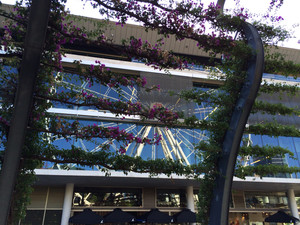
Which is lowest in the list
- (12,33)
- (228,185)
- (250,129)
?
(228,185)

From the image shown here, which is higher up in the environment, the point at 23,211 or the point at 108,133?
the point at 108,133

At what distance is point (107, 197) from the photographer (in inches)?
588

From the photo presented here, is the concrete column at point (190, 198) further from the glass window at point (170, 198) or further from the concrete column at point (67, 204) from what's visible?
the concrete column at point (67, 204)

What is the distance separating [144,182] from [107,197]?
8.32ft

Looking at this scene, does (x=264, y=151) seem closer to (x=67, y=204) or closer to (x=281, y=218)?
(x=281, y=218)

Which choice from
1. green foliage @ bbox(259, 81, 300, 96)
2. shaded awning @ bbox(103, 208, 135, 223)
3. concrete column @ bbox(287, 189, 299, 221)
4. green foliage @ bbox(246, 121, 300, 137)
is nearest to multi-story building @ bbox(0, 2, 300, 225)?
concrete column @ bbox(287, 189, 299, 221)

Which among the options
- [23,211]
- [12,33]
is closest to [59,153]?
[23,211]

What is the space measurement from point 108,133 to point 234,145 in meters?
2.24

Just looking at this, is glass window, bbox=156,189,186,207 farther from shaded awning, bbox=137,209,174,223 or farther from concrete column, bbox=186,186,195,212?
shaded awning, bbox=137,209,174,223

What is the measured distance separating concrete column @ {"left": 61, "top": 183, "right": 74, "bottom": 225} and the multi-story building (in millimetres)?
51

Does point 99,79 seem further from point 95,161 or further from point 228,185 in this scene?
point 228,185

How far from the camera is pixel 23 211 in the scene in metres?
3.66

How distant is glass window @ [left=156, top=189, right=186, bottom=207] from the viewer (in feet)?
51.7

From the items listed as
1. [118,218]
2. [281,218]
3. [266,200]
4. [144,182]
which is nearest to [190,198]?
[144,182]
